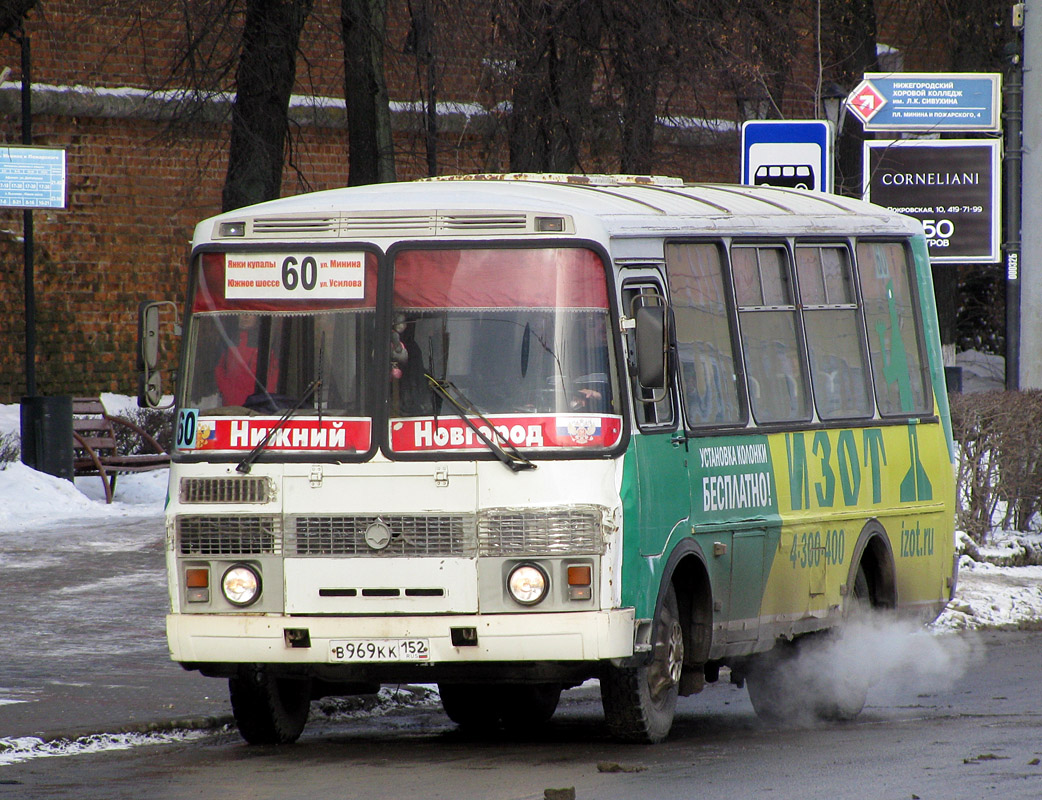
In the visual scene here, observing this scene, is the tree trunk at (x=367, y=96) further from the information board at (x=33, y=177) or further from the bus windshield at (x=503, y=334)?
the bus windshield at (x=503, y=334)

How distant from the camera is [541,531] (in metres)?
8.13

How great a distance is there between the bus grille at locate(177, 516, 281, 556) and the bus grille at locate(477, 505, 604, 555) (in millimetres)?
941

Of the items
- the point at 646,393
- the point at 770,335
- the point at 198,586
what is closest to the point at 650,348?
the point at 646,393

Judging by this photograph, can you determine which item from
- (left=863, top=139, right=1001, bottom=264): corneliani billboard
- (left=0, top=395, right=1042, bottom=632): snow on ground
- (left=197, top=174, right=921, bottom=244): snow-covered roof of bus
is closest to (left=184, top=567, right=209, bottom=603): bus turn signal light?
(left=197, top=174, right=921, bottom=244): snow-covered roof of bus

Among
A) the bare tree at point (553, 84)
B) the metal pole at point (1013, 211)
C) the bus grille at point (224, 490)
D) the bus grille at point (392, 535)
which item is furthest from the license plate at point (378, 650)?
the metal pole at point (1013, 211)

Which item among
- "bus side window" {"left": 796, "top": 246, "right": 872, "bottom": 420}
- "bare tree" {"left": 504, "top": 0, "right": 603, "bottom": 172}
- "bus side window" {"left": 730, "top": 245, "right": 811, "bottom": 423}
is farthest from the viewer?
"bare tree" {"left": 504, "top": 0, "right": 603, "bottom": 172}

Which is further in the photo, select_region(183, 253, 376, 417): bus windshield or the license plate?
select_region(183, 253, 376, 417): bus windshield

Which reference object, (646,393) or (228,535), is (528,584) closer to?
(646,393)

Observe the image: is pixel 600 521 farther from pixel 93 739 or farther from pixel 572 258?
pixel 93 739

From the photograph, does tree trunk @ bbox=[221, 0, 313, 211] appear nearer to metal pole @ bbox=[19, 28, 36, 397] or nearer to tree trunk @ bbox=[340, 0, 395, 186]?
tree trunk @ bbox=[340, 0, 395, 186]

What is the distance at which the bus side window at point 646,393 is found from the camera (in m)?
8.48

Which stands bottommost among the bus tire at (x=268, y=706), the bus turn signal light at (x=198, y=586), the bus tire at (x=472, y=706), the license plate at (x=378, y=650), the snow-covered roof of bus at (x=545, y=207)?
the bus tire at (x=472, y=706)

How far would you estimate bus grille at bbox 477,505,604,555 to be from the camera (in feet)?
26.6

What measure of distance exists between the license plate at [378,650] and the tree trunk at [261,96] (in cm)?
830
